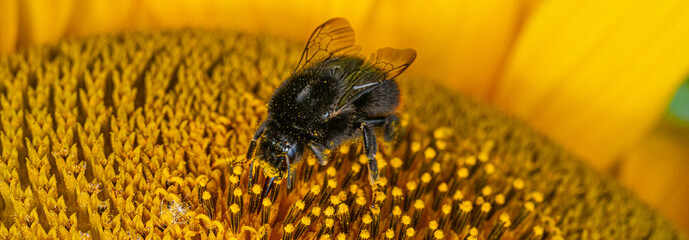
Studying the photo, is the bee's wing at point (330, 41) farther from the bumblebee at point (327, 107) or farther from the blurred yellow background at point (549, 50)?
the blurred yellow background at point (549, 50)

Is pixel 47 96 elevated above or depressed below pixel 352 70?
below

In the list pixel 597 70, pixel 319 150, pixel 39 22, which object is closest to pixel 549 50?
pixel 597 70

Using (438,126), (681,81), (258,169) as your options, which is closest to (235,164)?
(258,169)

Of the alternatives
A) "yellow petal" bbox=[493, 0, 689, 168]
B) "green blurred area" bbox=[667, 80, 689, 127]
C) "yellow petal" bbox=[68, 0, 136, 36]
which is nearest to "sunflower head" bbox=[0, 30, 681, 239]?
"yellow petal" bbox=[68, 0, 136, 36]

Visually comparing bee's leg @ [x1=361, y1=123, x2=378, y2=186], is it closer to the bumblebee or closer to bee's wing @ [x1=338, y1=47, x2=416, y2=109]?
the bumblebee

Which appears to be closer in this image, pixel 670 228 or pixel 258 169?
pixel 258 169

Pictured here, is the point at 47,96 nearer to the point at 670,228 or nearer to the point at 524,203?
the point at 524,203

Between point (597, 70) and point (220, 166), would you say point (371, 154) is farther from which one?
point (597, 70)

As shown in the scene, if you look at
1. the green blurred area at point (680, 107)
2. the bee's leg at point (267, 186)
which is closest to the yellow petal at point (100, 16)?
the bee's leg at point (267, 186)
